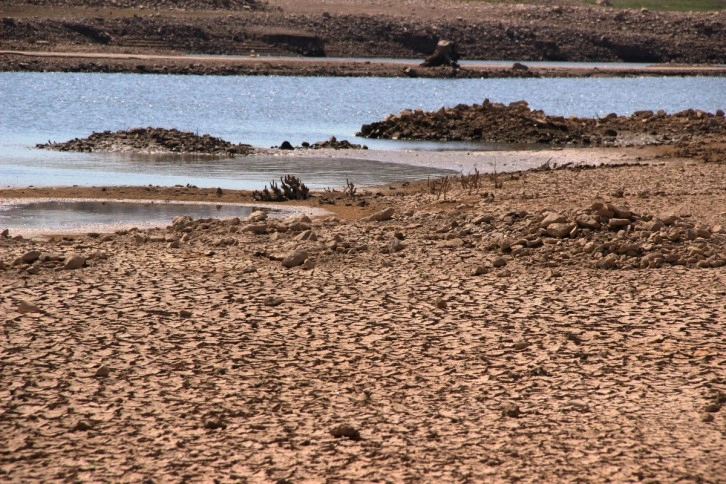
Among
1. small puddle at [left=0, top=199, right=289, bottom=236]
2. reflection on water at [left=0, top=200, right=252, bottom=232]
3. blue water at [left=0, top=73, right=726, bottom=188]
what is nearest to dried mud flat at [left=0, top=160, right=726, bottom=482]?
small puddle at [left=0, top=199, right=289, bottom=236]

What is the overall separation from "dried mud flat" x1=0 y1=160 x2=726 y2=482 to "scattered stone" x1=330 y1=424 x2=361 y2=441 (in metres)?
0.02

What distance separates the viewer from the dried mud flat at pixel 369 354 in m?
5.67

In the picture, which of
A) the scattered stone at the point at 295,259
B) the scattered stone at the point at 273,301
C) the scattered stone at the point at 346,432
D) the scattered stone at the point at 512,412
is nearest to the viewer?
the scattered stone at the point at 346,432

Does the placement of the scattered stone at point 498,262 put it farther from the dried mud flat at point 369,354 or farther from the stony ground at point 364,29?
the stony ground at point 364,29

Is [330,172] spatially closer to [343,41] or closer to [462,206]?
[462,206]

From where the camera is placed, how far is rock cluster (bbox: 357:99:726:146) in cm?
2956

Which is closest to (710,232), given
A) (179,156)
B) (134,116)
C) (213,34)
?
(179,156)

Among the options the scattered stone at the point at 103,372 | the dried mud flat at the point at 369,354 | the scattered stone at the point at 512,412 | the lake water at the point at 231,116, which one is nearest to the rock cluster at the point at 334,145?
the lake water at the point at 231,116

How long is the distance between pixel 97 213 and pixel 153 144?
9.93 meters

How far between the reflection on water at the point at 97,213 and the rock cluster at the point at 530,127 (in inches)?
590

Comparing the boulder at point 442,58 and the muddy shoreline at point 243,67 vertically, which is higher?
the boulder at point 442,58

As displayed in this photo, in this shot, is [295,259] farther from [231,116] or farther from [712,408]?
[231,116]

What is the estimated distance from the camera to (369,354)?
7.39 meters

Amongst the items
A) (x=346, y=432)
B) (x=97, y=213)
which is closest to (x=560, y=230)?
(x=346, y=432)
